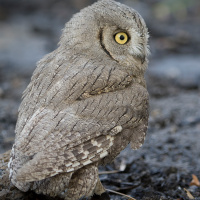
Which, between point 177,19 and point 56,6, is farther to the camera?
point 56,6

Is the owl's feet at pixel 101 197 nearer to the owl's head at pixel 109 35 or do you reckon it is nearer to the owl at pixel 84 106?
the owl at pixel 84 106

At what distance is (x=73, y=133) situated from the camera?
3318 millimetres

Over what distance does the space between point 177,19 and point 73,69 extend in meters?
9.11

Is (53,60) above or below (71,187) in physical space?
above

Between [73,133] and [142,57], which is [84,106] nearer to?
[73,133]

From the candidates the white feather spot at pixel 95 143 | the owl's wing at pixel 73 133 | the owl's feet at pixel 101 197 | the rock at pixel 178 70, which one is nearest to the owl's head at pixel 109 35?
the owl's wing at pixel 73 133

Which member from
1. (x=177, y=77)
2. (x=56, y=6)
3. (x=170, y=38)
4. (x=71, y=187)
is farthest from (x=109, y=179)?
(x=56, y=6)

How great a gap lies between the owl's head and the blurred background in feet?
5.33

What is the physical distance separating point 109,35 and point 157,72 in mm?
4621

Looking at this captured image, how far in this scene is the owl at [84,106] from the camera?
10.7 feet

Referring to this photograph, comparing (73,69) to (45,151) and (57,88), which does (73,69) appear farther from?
(45,151)

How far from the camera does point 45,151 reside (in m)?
3.21

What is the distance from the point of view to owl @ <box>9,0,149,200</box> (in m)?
3.27

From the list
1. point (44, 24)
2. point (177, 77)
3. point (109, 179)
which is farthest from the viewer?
point (44, 24)
